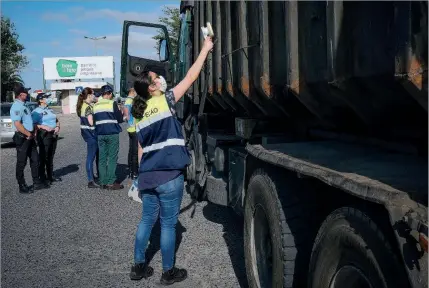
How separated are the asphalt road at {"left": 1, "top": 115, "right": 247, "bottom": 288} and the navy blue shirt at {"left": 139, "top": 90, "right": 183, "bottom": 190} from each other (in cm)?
97

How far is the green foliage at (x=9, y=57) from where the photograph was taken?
37272 mm

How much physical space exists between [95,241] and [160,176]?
6.48 feet

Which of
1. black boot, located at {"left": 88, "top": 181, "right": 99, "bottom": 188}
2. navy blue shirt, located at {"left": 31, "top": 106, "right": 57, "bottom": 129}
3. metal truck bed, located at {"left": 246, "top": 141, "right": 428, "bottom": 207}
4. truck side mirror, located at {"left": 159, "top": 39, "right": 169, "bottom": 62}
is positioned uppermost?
truck side mirror, located at {"left": 159, "top": 39, "right": 169, "bottom": 62}

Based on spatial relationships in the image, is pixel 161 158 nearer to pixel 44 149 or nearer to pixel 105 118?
pixel 105 118

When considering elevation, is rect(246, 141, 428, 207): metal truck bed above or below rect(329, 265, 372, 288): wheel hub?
above

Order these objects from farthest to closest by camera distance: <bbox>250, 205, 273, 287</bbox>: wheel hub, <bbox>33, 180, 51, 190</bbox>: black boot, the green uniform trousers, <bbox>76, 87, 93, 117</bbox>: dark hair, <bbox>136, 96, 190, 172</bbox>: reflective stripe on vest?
<bbox>76, 87, 93, 117</bbox>: dark hair
<bbox>33, 180, 51, 190</bbox>: black boot
the green uniform trousers
<bbox>136, 96, 190, 172</bbox>: reflective stripe on vest
<bbox>250, 205, 273, 287</bbox>: wheel hub

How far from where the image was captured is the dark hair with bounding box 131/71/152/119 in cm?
385

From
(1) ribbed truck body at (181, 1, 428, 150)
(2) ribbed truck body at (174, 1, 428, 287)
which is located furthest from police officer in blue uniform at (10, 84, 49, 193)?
(1) ribbed truck body at (181, 1, 428, 150)

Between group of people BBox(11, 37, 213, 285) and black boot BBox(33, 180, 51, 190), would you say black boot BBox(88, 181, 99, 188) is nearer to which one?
black boot BBox(33, 180, 51, 190)

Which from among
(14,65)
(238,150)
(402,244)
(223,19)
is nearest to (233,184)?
(238,150)

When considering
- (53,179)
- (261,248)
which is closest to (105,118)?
(53,179)

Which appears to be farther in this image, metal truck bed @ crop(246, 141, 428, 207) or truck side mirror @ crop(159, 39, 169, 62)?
truck side mirror @ crop(159, 39, 169, 62)

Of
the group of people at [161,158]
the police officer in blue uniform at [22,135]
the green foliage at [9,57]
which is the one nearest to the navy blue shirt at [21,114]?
the police officer in blue uniform at [22,135]

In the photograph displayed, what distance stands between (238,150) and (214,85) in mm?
788
